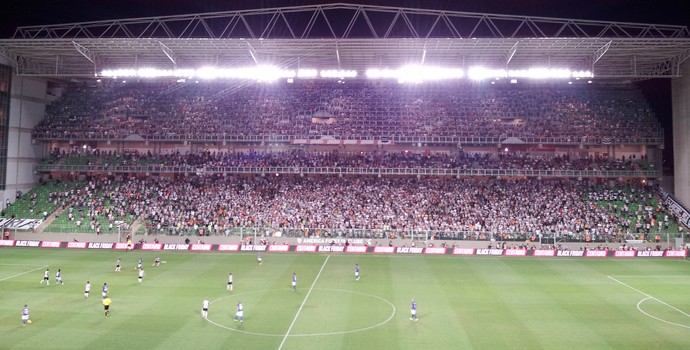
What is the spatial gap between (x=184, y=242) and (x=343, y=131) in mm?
22592

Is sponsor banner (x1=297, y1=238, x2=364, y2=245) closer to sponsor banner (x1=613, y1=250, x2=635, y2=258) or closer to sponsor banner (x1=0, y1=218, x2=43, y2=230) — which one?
sponsor banner (x1=613, y1=250, x2=635, y2=258)

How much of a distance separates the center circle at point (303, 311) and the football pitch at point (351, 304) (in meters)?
0.09

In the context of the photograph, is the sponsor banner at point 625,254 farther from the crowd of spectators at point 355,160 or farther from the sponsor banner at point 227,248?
the sponsor banner at point 227,248

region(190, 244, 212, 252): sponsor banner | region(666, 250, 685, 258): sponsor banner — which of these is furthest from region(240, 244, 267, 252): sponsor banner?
region(666, 250, 685, 258): sponsor banner

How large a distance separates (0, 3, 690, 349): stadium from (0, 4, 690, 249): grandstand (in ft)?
1.05

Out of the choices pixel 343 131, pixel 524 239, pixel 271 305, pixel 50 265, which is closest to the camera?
pixel 271 305

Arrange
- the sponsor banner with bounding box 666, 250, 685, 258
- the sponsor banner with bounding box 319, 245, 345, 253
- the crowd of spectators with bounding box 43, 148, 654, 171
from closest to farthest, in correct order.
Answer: the sponsor banner with bounding box 666, 250, 685, 258 → the sponsor banner with bounding box 319, 245, 345, 253 → the crowd of spectators with bounding box 43, 148, 654, 171

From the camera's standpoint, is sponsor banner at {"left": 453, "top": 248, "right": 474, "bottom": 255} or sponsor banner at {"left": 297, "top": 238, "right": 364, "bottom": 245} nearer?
sponsor banner at {"left": 453, "top": 248, "right": 474, "bottom": 255}

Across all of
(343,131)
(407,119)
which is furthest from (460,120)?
(343,131)

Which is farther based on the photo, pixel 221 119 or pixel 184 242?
pixel 221 119

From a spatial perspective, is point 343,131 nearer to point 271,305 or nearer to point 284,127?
point 284,127

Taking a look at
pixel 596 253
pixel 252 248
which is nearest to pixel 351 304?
pixel 252 248

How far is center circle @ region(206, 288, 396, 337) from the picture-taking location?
71.6 feet

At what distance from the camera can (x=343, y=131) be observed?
58.7 meters
